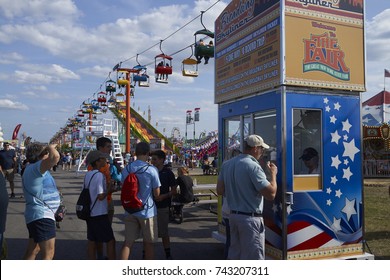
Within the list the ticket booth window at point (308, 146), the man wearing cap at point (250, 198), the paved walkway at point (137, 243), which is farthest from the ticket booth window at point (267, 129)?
the paved walkway at point (137, 243)

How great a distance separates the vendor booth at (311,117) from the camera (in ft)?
15.6

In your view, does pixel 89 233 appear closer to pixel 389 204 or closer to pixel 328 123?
pixel 328 123

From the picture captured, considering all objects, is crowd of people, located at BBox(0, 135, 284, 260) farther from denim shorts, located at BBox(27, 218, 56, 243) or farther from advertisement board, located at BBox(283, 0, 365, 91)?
advertisement board, located at BBox(283, 0, 365, 91)

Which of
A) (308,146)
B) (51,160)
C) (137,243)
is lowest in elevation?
(137,243)

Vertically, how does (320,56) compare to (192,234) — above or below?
above

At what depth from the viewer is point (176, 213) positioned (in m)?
8.89

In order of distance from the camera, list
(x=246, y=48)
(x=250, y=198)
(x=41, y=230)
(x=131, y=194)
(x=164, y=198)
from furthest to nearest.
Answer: (x=246, y=48) → (x=164, y=198) → (x=131, y=194) → (x=41, y=230) → (x=250, y=198)

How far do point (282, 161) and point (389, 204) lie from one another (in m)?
8.00

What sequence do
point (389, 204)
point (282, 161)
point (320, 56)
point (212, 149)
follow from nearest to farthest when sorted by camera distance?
1. point (282, 161)
2. point (320, 56)
3. point (389, 204)
4. point (212, 149)

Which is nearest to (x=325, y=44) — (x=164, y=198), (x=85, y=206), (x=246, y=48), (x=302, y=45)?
(x=302, y=45)

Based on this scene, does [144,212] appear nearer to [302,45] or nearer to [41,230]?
[41,230]

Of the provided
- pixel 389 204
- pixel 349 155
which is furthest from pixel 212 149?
pixel 349 155

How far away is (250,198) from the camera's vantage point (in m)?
3.84

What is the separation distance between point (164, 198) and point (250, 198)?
6.07 feet
